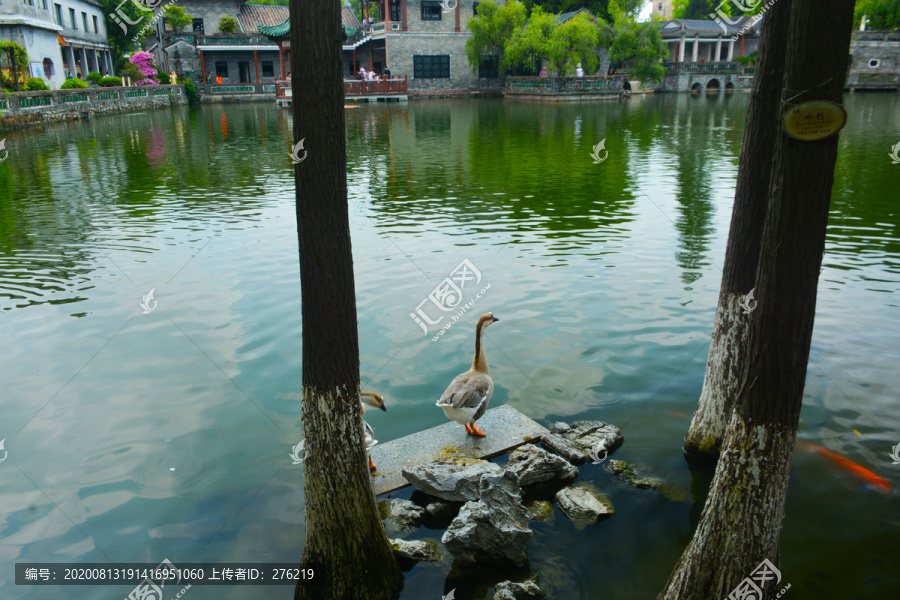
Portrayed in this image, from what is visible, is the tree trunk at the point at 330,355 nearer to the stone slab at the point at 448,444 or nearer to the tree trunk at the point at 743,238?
the stone slab at the point at 448,444

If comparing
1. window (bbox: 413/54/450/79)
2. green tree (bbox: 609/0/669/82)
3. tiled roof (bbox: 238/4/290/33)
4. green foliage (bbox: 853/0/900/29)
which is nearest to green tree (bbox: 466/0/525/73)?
window (bbox: 413/54/450/79)

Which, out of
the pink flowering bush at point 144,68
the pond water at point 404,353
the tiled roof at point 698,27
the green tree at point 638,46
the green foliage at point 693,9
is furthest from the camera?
the green foliage at point 693,9

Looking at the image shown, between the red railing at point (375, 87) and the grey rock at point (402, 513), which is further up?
the red railing at point (375, 87)

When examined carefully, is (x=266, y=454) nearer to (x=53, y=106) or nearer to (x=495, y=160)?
(x=495, y=160)

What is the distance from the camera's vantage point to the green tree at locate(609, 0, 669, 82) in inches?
2151

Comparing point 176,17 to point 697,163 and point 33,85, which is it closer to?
point 33,85

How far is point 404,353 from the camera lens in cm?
872

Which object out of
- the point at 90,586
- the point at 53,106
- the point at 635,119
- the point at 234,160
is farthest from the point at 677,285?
the point at 53,106

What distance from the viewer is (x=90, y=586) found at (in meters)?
4.99

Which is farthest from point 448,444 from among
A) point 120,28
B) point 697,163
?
point 120,28

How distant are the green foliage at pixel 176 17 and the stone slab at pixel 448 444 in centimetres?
5992

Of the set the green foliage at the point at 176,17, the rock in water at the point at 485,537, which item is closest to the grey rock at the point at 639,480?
the rock in water at the point at 485,537

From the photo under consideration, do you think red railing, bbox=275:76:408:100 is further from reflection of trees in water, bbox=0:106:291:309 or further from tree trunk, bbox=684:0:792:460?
tree trunk, bbox=684:0:792:460

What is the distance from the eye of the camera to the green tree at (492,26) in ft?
182
